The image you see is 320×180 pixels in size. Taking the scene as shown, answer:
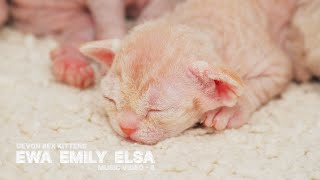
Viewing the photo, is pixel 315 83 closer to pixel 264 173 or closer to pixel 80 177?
pixel 264 173

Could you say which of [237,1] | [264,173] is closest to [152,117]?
[264,173]

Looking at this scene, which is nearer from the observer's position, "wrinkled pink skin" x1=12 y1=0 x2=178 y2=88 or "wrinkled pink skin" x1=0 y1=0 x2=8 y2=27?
"wrinkled pink skin" x1=12 y1=0 x2=178 y2=88

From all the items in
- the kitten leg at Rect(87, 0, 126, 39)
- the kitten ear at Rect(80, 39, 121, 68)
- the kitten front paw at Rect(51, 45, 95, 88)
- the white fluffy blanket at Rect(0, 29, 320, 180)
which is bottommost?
the white fluffy blanket at Rect(0, 29, 320, 180)

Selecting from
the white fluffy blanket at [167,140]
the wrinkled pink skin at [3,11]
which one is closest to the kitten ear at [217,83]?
the white fluffy blanket at [167,140]

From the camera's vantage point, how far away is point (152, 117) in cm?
246

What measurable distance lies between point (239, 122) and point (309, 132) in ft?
1.09

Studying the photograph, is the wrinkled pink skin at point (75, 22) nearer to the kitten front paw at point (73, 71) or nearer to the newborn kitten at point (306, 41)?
the kitten front paw at point (73, 71)

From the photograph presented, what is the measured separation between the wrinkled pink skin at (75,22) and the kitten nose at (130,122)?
0.67 meters

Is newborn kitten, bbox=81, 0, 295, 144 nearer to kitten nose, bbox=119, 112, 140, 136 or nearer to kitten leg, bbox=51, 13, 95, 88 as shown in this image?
kitten nose, bbox=119, 112, 140, 136

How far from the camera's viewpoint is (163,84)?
242 centimetres

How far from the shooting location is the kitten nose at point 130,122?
246 centimetres

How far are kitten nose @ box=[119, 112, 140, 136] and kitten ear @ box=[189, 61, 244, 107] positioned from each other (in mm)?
305

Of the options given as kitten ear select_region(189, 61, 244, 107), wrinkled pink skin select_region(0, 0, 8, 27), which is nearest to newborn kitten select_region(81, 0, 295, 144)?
kitten ear select_region(189, 61, 244, 107)

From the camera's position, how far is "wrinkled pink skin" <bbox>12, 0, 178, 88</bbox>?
10.3ft
